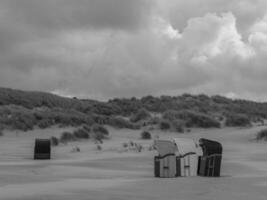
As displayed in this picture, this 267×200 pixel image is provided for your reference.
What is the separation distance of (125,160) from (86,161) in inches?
56.4

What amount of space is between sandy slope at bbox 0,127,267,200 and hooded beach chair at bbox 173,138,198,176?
2.00ft

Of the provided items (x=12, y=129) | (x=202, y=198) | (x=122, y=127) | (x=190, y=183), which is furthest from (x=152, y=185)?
(x=122, y=127)

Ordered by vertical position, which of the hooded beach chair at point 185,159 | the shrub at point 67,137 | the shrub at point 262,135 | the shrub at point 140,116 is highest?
the shrub at point 140,116

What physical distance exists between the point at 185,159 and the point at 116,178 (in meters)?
1.87

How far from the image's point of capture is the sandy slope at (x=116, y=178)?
381 inches

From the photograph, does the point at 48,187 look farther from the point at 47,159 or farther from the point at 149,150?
the point at 149,150

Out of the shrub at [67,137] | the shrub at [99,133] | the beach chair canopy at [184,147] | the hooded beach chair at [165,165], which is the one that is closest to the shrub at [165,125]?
the shrub at [99,133]

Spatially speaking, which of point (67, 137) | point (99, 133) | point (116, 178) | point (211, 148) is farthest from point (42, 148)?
point (99, 133)

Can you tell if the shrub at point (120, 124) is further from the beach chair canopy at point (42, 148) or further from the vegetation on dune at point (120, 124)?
the beach chair canopy at point (42, 148)

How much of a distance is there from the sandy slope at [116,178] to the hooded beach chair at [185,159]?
61 centimetres

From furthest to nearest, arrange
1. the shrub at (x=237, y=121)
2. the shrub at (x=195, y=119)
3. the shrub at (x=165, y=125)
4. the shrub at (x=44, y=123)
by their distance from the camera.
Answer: the shrub at (x=195, y=119)
the shrub at (x=237, y=121)
the shrub at (x=165, y=125)
the shrub at (x=44, y=123)

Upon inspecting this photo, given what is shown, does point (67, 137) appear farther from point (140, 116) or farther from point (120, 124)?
point (140, 116)

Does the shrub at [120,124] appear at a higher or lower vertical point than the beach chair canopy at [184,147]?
higher

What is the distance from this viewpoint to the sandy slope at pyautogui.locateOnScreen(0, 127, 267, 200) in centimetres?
967
